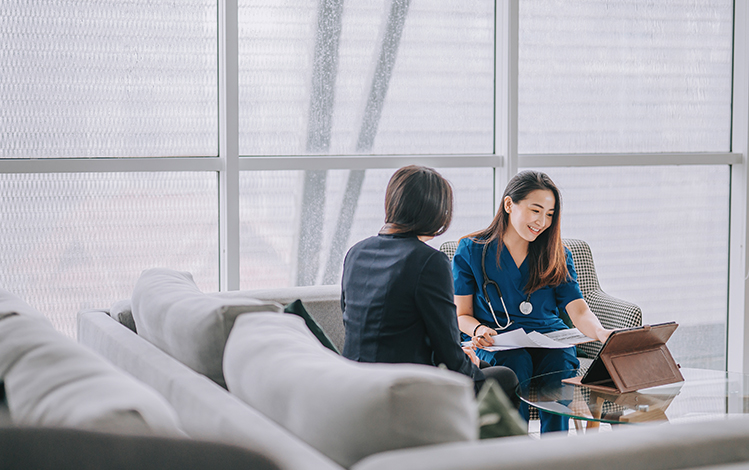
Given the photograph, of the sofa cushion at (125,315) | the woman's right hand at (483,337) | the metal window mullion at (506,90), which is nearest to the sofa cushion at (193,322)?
the sofa cushion at (125,315)

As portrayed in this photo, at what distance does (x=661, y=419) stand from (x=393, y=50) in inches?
83.1

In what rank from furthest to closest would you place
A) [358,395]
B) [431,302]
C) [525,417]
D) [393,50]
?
1. [393,50]
2. [525,417]
3. [431,302]
4. [358,395]

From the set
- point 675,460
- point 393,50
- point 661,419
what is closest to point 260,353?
point 675,460

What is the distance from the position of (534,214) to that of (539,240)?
0.37ft

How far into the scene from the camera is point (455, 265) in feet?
9.84

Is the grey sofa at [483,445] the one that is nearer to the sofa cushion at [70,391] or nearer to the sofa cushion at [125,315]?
the sofa cushion at [70,391]

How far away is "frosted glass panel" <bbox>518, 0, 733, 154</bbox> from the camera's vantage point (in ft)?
12.7

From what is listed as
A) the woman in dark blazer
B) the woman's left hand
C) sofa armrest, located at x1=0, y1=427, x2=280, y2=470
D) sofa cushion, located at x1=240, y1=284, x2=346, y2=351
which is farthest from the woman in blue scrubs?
sofa armrest, located at x1=0, y1=427, x2=280, y2=470

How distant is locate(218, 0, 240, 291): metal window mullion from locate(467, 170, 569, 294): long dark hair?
1.04m

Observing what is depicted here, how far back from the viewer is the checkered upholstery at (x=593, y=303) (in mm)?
3254

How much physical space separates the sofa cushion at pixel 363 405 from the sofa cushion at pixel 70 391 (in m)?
0.17

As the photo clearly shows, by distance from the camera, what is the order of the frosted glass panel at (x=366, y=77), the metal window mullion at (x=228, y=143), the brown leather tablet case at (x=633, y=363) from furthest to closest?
1. the frosted glass panel at (x=366, y=77)
2. the metal window mullion at (x=228, y=143)
3. the brown leather tablet case at (x=633, y=363)

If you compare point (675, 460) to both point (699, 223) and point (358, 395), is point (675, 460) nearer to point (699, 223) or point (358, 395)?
point (358, 395)

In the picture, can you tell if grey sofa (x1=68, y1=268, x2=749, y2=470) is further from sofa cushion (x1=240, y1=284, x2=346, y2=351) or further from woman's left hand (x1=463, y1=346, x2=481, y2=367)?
sofa cushion (x1=240, y1=284, x2=346, y2=351)
